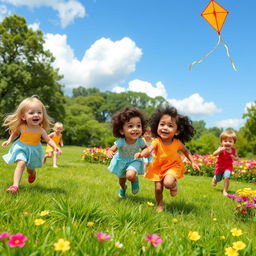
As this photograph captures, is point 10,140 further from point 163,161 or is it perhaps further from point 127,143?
point 163,161

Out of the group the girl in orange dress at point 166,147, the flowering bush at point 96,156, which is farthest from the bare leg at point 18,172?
the flowering bush at point 96,156

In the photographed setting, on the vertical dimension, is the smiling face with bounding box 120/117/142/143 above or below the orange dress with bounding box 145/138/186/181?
above

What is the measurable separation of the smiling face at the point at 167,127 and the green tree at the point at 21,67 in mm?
26197

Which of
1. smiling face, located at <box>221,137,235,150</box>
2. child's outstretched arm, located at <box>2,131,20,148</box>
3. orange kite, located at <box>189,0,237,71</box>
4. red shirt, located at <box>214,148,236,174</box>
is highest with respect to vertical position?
orange kite, located at <box>189,0,237,71</box>

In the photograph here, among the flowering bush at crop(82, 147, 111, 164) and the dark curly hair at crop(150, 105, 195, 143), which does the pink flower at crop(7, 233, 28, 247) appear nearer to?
the dark curly hair at crop(150, 105, 195, 143)

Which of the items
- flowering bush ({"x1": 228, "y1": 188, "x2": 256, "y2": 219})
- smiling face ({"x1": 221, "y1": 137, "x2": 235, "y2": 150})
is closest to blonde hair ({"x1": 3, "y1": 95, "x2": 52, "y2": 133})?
flowering bush ({"x1": 228, "y1": 188, "x2": 256, "y2": 219})

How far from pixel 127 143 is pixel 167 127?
2.83 ft

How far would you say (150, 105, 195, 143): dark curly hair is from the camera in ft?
13.5

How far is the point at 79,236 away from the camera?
1961 millimetres

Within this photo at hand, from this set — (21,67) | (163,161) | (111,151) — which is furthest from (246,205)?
(21,67)

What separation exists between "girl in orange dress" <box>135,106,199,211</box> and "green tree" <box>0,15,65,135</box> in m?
26.1

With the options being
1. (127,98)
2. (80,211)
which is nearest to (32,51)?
(80,211)

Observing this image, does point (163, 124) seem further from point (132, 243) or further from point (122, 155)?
point (132, 243)

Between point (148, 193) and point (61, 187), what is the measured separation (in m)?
1.60
